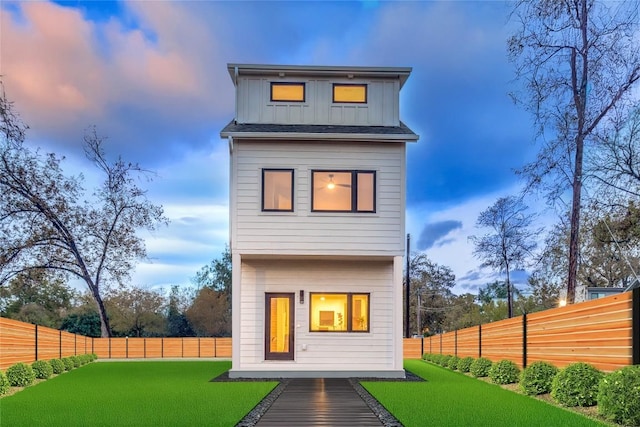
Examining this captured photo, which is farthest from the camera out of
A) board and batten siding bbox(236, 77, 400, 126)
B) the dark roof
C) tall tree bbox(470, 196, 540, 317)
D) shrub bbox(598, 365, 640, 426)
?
tall tree bbox(470, 196, 540, 317)

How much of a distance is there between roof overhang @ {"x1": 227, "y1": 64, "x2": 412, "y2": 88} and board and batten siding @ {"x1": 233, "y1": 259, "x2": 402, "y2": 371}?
459 centimetres

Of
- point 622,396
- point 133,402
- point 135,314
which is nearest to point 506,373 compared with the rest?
point 622,396

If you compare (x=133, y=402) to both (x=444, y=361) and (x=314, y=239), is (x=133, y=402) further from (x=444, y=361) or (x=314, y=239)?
(x=444, y=361)

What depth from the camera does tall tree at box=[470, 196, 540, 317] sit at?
2962 cm

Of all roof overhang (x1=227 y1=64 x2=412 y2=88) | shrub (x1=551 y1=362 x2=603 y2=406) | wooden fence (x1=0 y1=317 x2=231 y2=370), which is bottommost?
wooden fence (x1=0 y1=317 x2=231 y2=370)

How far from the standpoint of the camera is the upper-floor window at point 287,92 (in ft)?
50.0

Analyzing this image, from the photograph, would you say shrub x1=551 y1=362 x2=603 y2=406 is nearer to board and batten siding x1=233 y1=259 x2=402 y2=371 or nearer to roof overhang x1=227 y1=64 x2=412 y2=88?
board and batten siding x1=233 y1=259 x2=402 y2=371

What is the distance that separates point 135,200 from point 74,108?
6232 mm

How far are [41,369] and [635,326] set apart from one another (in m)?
13.1

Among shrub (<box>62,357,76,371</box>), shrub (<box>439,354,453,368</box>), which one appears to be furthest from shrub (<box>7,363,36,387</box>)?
shrub (<box>439,354,453,368</box>)

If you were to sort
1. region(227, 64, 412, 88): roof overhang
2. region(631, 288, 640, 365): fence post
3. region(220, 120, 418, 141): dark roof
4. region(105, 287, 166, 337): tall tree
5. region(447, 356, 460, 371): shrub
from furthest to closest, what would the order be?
region(105, 287, 166, 337): tall tree → region(447, 356, 460, 371): shrub → region(227, 64, 412, 88): roof overhang → region(220, 120, 418, 141): dark roof → region(631, 288, 640, 365): fence post

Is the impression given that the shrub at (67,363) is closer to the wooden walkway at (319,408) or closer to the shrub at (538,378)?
the wooden walkway at (319,408)

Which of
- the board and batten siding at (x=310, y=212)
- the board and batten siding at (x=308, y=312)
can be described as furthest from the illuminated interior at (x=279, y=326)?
the board and batten siding at (x=310, y=212)

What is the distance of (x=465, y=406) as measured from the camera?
9.08m
